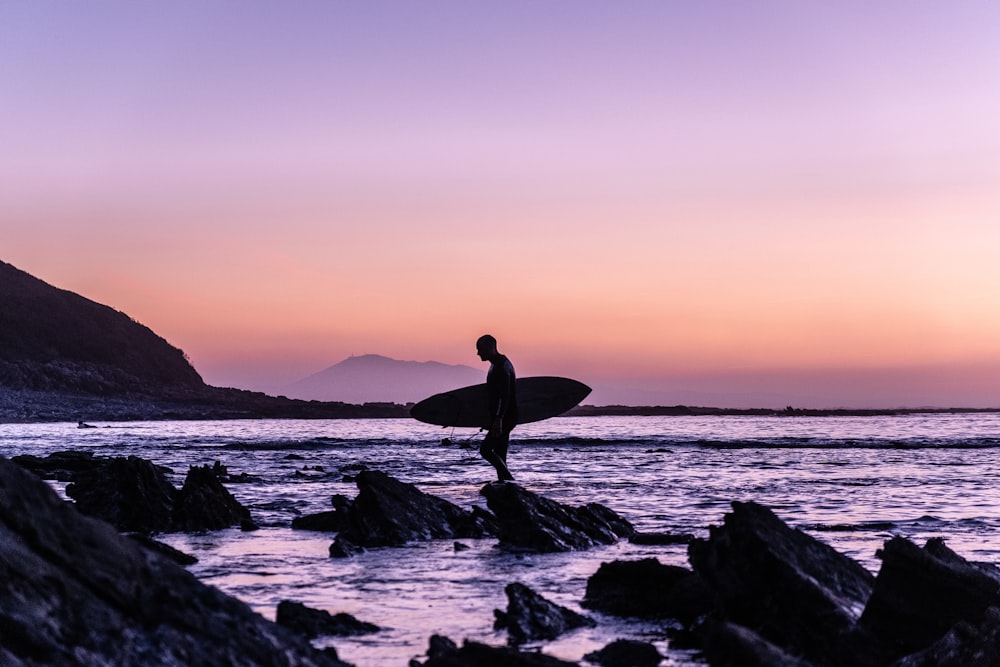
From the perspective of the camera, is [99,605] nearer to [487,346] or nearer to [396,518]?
[396,518]

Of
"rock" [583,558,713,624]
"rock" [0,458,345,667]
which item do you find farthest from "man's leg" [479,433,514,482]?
"rock" [0,458,345,667]

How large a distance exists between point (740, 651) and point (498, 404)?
1219 centimetres

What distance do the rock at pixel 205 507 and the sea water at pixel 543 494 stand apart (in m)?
0.46

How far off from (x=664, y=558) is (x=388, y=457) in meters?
23.9

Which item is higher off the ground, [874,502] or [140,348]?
[140,348]

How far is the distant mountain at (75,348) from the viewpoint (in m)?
Result: 88.8

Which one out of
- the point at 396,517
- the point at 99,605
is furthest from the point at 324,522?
the point at 99,605

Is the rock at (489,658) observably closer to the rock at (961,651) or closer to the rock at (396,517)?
the rock at (961,651)

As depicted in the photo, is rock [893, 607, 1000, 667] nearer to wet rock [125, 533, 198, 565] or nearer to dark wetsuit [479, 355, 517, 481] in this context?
Result: wet rock [125, 533, 198, 565]

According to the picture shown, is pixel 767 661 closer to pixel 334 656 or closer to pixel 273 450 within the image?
pixel 334 656

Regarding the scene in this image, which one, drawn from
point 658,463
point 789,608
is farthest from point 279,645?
Answer: point 658,463

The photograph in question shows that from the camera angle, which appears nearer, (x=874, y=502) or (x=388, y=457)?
(x=874, y=502)

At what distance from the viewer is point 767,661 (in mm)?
4672

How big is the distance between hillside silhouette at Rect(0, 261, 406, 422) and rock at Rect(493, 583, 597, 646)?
211 ft
